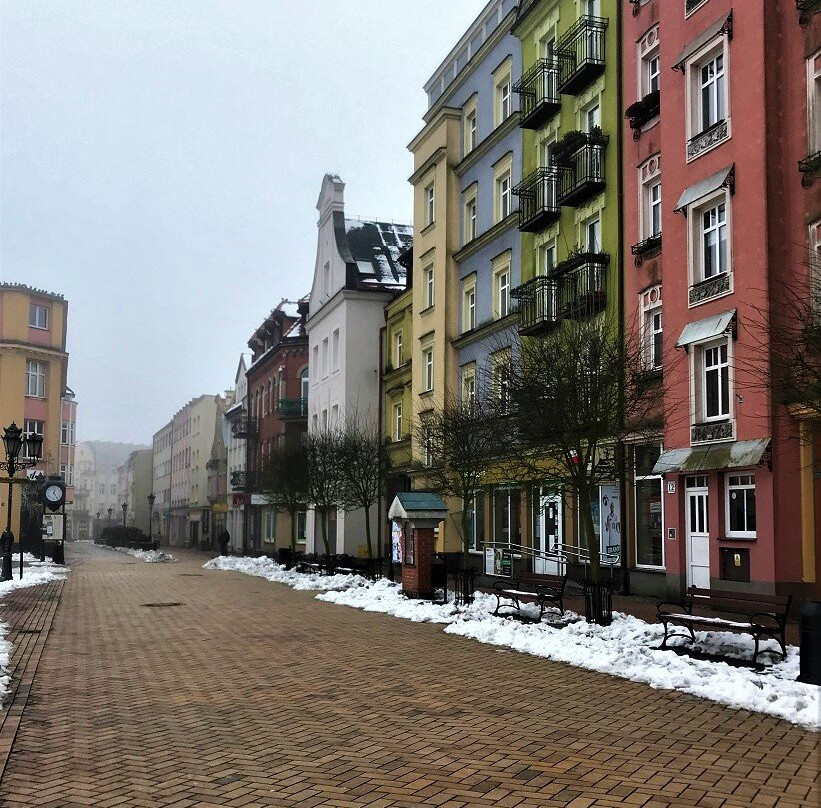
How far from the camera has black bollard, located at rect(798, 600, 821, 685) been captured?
9.33 metres

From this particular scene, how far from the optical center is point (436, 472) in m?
23.8

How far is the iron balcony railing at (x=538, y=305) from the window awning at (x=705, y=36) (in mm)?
6375

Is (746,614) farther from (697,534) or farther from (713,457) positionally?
(697,534)

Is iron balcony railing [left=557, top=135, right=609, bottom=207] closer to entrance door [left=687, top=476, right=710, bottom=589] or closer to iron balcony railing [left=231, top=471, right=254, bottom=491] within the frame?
entrance door [left=687, top=476, right=710, bottom=589]

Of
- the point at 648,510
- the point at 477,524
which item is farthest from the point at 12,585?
the point at 648,510

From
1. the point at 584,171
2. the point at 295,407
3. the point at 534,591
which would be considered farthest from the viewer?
the point at 295,407

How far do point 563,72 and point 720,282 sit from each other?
9.56 meters

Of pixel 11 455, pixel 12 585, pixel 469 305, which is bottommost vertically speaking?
pixel 12 585

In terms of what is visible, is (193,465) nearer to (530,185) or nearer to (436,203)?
(436,203)

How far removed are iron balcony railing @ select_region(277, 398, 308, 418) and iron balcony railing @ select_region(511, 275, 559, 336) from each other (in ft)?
95.9

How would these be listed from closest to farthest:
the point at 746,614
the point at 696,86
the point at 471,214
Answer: the point at 746,614
the point at 696,86
the point at 471,214

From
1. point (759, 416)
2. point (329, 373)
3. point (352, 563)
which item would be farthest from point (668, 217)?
point (329, 373)

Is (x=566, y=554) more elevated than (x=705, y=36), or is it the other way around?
(x=705, y=36)

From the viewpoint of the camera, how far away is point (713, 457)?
1809 cm
